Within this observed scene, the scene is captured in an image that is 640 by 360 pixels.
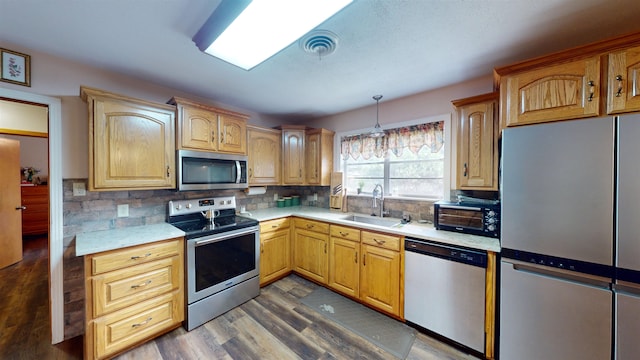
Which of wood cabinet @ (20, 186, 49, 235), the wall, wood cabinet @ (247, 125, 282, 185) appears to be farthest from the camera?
wood cabinet @ (20, 186, 49, 235)

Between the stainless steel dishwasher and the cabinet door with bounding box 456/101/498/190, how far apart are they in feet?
2.20

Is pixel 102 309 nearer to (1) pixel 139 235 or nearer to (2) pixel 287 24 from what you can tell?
(1) pixel 139 235

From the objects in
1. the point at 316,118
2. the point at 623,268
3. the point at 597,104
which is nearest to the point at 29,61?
the point at 316,118

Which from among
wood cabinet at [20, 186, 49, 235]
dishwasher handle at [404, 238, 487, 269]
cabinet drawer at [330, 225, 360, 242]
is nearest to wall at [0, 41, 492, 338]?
dishwasher handle at [404, 238, 487, 269]

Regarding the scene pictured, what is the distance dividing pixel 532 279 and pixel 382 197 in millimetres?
1529

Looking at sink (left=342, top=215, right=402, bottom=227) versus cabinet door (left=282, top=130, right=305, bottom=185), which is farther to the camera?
cabinet door (left=282, top=130, right=305, bottom=185)

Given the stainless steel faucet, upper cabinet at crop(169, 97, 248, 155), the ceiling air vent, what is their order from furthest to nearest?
the stainless steel faucet, upper cabinet at crop(169, 97, 248, 155), the ceiling air vent

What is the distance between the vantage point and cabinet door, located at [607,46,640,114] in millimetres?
1199

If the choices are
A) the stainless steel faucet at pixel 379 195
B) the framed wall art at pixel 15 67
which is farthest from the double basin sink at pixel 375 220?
the framed wall art at pixel 15 67

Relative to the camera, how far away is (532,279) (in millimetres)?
1433

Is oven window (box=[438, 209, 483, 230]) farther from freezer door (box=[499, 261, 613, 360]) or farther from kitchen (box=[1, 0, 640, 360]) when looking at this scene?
kitchen (box=[1, 0, 640, 360])

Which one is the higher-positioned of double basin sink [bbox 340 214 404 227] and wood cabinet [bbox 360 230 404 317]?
double basin sink [bbox 340 214 404 227]

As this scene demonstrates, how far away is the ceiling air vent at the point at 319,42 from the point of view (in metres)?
1.47

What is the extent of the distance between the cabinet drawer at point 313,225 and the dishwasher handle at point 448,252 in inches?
38.2
